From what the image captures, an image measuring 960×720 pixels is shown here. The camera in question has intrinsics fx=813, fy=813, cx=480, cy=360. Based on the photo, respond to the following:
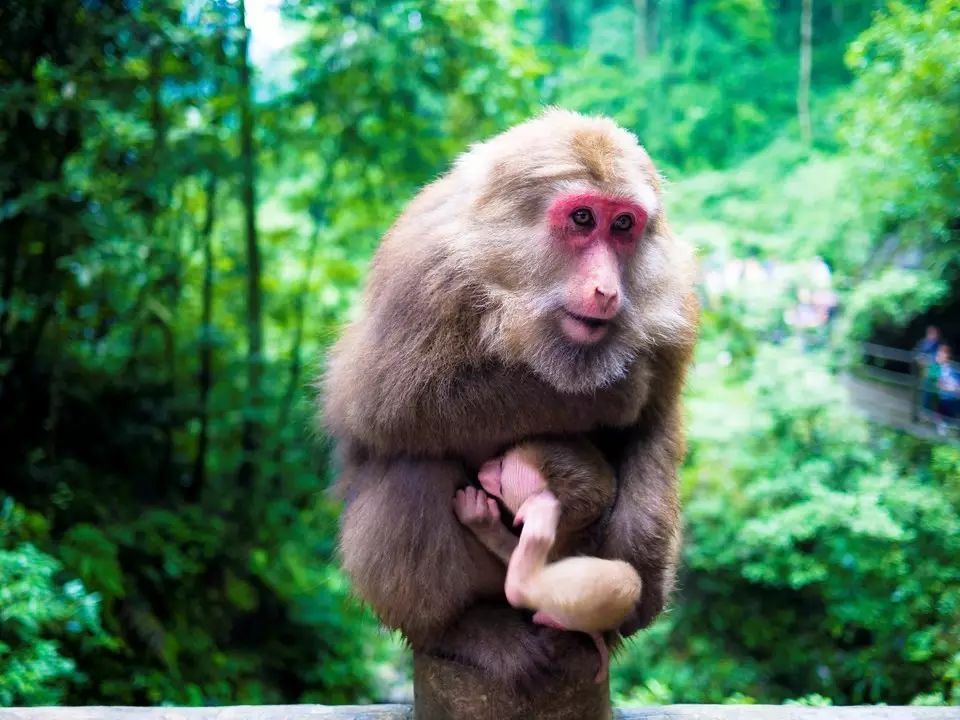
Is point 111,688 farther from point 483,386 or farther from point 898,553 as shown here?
point 898,553

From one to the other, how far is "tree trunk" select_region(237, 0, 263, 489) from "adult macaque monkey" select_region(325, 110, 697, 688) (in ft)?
10.1

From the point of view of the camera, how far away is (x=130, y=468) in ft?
18.3

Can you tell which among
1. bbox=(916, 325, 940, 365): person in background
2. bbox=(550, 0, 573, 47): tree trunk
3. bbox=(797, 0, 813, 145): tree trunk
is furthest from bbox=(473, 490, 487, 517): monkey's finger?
bbox=(550, 0, 573, 47): tree trunk

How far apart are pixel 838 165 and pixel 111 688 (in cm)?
652

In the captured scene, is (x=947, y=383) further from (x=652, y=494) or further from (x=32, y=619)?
(x=32, y=619)

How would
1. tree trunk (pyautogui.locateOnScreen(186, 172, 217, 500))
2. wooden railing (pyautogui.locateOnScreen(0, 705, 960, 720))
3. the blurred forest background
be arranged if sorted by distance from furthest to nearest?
tree trunk (pyautogui.locateOnScreen(186, 172, 217, 500)), the blurred forest background, wooden railing (pyautogui.locateOnScreen(0, 705, 960, 720))

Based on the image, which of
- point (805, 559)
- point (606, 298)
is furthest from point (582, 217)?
point (805, 559)

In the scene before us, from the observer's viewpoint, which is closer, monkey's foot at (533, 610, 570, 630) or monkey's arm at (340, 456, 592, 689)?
monkey's foot at (533, 610, 570, 630)

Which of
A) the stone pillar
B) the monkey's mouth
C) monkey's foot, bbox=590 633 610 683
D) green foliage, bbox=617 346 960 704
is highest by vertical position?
the monkey's mouth

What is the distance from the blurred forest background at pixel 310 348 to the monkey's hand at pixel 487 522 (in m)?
1.63

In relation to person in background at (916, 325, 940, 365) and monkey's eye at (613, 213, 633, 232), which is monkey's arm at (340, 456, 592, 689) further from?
person in background at (916, 325, 940, 365)

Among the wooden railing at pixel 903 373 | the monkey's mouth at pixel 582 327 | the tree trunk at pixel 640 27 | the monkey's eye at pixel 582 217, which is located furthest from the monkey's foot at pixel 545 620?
the tree trunk at pixel 640 27

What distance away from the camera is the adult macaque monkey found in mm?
2275

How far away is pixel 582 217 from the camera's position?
2.26 meters
